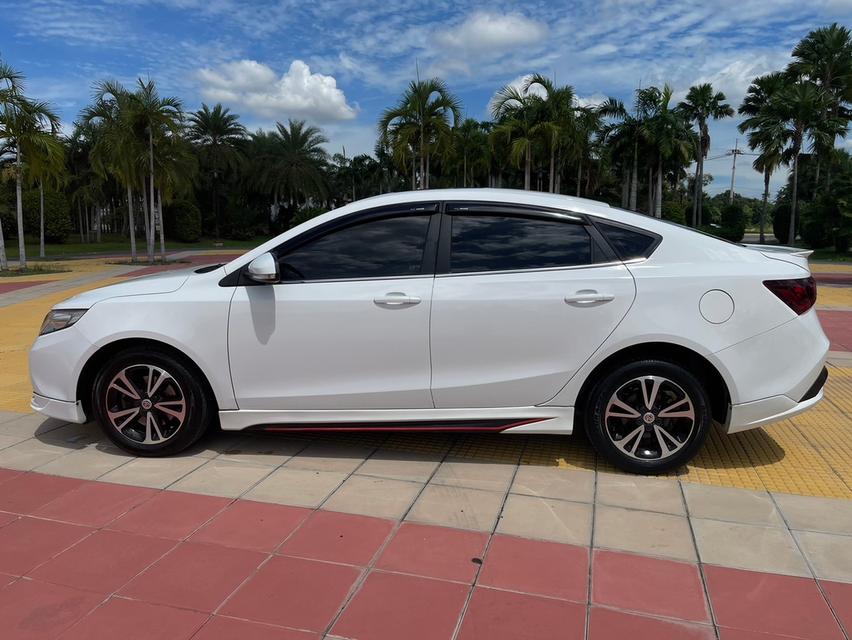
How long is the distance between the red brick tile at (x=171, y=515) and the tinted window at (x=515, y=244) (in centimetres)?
193

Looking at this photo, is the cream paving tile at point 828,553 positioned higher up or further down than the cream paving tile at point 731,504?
further down

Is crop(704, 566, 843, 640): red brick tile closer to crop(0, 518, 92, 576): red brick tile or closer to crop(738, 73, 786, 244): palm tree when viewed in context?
crop(0, 518, 92, 576): red brick tile

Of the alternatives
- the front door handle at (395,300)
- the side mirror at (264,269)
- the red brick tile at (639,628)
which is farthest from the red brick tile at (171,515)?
the red brick tile at (639,628)

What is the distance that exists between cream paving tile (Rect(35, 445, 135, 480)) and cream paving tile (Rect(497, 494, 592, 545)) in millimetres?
2512

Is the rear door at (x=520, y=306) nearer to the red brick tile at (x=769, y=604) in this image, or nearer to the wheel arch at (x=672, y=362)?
the wheel arch at (x=672, y=362)

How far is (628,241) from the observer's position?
3.67 m

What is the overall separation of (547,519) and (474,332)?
3.58 feet

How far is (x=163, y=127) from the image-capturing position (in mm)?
22281

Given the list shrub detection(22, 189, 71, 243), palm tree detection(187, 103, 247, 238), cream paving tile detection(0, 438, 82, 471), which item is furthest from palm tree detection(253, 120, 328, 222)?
cream paving tile detection(0, 438, 82, 471)

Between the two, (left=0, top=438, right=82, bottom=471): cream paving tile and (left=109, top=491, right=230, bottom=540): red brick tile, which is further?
(left=0, top=438, right=82, bottom=471): cream paving tile

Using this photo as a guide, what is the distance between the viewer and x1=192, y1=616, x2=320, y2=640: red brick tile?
7.73 ft

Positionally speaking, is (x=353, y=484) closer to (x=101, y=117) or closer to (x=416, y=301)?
(x=416, y=301)

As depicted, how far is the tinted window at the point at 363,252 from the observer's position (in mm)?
3754

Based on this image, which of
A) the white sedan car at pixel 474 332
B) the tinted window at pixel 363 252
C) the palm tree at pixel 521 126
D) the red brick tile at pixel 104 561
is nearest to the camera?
the red brick tile at pixel 104 561
